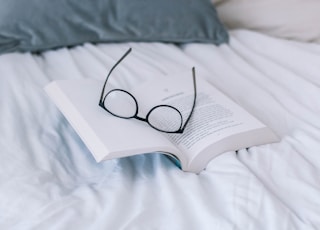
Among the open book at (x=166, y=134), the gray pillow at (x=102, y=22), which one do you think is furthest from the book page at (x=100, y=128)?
the gray pillow at (x=102, y=22)

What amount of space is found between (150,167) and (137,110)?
0.30 feet

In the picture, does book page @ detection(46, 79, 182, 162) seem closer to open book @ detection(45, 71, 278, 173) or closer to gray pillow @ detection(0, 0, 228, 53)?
open book @ detection(45, 71, 278, 173)

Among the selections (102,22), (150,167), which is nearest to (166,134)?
(150,167)

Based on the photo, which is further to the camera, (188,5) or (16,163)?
(188,5)

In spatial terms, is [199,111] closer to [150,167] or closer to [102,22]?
[150,167]

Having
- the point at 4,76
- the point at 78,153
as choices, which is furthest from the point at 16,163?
the point at 4,76

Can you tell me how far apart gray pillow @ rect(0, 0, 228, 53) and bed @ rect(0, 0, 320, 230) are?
0.02m

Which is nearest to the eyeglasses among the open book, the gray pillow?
the open book

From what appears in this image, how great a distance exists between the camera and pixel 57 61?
0.97m

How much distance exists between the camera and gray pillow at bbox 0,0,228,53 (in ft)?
3.22

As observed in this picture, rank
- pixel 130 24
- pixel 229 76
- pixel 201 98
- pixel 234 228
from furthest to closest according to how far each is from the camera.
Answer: pixel 130 24 < pixel 229 76 < pixel 201 98 < pixel 234 228

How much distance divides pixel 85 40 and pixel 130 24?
12 cm

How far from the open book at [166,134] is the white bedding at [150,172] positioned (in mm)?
24

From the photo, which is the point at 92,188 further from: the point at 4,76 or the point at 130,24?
the point at 130,24
